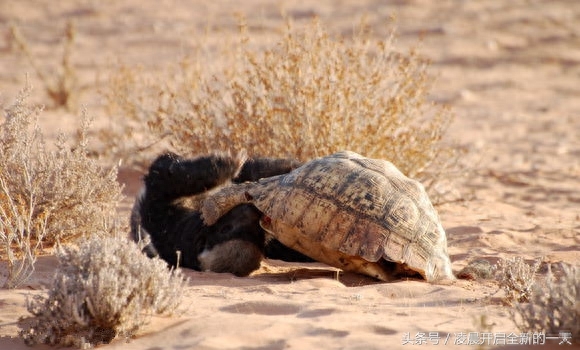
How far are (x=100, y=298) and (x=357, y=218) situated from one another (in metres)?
1.70

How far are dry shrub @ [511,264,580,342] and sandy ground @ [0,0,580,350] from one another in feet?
0.30

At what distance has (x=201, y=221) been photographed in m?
5.82

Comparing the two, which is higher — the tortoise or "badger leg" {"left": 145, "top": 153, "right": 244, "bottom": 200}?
"badger leg" {"left": 145, "top": 153, "right": 244, "bottom": 200}

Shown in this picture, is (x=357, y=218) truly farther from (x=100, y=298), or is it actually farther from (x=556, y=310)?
(x=100, y=298)

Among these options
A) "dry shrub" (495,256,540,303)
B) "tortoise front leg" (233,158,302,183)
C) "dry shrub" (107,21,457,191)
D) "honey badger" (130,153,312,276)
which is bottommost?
"dry shrub" (495,256,540,303)

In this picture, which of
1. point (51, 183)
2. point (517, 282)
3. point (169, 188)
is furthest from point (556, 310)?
point (51, 183)

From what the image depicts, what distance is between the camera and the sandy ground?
419 centimetres

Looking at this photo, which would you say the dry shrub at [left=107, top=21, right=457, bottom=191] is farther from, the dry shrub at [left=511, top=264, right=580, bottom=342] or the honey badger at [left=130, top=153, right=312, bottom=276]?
the dry shrub at [left=511, top=264, right=580, bottom=342]

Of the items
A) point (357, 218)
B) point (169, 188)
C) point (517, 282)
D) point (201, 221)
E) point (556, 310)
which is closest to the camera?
point (556, 310)

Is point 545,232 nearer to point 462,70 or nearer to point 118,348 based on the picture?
point 118,348

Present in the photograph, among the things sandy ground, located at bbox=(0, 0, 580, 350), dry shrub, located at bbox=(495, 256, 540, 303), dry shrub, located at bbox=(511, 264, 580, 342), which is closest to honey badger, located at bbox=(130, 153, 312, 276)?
sandy ground, located at bbox=(0, 0, 580, 350)

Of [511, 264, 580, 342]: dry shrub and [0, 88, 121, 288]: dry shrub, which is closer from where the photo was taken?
[511, 264, 580, 342]: dry shrub

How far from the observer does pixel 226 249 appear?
18.4ft

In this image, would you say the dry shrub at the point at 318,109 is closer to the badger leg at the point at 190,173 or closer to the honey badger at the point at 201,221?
the honey badger at the point at 201,221
